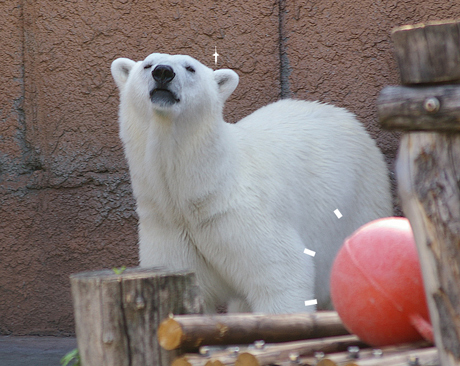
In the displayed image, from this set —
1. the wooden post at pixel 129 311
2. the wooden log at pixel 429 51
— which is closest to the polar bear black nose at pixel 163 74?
the wooden post at pixel 129 311

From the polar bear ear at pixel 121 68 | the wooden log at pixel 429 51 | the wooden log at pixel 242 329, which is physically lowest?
the wooden log at pixel 242 329

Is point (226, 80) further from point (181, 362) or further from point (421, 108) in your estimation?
point (421, 108)

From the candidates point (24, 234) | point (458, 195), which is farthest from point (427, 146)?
point (24, 234)

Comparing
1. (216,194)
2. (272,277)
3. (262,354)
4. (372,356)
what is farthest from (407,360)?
(216,194)

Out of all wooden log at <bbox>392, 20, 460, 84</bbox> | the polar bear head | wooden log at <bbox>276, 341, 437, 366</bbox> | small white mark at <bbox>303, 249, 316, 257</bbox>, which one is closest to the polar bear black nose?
the polar bear head

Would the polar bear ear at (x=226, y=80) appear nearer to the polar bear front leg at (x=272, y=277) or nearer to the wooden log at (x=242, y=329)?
the polar bear front leg at (x=272, y=277)

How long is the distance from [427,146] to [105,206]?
292 centimetres

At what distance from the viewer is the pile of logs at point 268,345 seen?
1861mm

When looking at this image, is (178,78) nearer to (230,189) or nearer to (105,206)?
(230,189)

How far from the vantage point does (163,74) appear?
2.99m

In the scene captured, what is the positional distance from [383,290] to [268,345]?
1.22ft

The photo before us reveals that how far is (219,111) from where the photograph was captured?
3275mm

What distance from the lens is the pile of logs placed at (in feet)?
6.11

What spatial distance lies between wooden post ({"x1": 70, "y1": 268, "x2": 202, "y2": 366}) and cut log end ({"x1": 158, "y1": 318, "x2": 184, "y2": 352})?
82 mm
